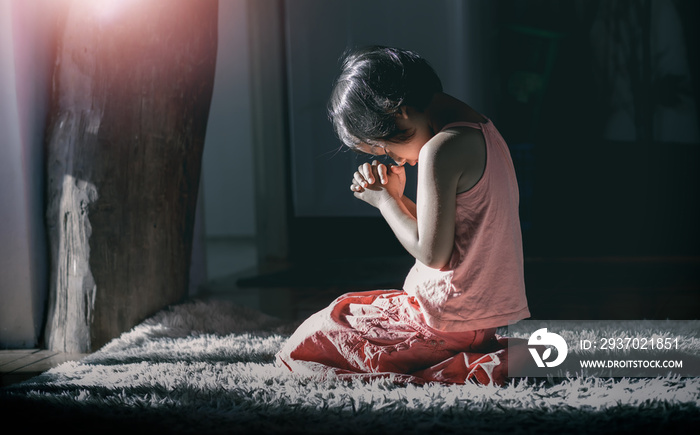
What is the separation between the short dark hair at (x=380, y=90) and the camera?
1.08 m

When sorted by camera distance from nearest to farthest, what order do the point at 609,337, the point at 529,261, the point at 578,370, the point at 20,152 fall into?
the point at 578,370 < the point at 609,337 < the point at 20,152 < the point at 529,261

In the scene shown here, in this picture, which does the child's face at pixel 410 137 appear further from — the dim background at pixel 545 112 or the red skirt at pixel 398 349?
the dim background at pixel 545 112

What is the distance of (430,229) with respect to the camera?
1066 mm

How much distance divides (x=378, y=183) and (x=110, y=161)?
0.92 metres

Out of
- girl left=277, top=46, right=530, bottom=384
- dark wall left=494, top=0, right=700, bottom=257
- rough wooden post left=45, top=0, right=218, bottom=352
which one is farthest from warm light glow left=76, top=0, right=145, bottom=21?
dark wall left=494, top=0, right=700, bottom=257

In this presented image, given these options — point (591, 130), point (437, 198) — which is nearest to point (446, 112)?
point (437, 198)

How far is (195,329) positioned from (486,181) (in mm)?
1081

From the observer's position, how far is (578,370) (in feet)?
4.09

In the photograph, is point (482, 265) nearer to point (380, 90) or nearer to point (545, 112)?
point (380, 90)

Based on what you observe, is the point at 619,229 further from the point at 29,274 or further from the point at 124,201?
the point at 29,274

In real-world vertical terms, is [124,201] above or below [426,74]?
below

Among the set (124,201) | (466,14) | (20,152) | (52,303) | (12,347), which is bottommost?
(12,347)

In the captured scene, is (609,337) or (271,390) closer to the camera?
(271,390)

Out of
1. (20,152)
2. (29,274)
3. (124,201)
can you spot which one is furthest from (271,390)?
(20,152)
